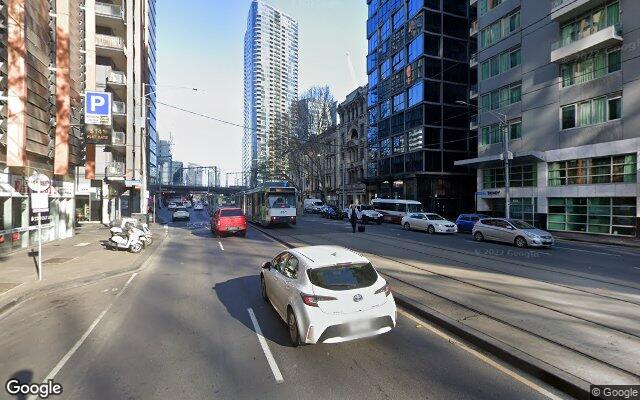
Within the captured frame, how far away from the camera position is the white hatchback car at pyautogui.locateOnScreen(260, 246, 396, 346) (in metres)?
5.25

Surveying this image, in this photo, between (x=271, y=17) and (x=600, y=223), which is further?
(x=271, y=17)

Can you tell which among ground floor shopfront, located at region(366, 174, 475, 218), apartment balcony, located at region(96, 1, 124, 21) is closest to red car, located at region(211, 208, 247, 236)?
apartment balcony, located at region(96, 1, 124, 21)

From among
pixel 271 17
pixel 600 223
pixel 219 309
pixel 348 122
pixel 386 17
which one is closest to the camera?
pixel 219 309

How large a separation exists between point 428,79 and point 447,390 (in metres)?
46.4

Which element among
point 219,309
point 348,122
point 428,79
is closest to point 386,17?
point 428,79

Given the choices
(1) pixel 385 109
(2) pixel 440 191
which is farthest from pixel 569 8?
(1) pixel 385 109

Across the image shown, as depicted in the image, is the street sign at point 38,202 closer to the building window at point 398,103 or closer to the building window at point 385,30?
the building window at point 398,103

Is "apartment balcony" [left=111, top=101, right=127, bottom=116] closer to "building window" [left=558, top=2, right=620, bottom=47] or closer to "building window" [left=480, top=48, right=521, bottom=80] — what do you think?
"building window" [left=480, top=48, right=521, bottom=80]

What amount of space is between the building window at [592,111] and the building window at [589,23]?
4689mm

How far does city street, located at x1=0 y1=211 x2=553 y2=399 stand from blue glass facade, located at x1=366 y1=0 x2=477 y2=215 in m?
41.5

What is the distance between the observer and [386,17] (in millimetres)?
53469

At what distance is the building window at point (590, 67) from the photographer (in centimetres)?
2417

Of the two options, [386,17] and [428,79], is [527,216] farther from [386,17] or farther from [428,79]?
[386,17]

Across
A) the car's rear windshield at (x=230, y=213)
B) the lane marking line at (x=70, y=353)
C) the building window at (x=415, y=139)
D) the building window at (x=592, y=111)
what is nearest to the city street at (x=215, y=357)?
the lane marking line at (x=70, y=353)
